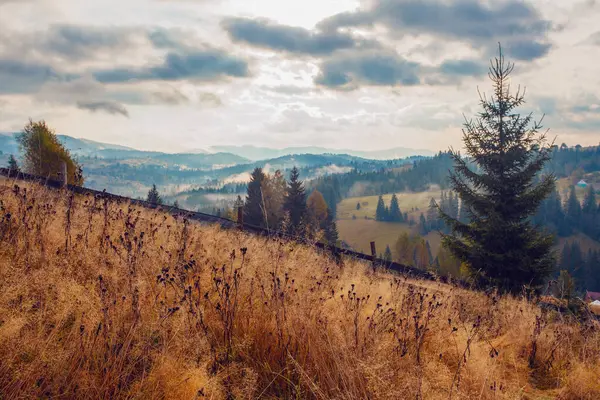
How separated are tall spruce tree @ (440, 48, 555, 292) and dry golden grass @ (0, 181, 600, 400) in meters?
10.4

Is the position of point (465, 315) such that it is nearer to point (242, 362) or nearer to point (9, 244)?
point (242, 362)

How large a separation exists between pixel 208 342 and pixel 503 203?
15939mm

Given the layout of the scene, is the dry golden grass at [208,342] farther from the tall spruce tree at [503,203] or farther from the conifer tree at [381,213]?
the conifer tree at [381,213]

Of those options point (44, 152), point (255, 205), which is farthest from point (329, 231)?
point (44, 152)

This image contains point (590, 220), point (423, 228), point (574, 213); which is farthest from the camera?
point (423, 228)

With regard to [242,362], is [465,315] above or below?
below

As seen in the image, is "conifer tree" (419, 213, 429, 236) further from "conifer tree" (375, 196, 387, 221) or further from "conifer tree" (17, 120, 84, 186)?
"conifer tree" (17, 120, 84, 186)

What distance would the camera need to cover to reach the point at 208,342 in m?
3.88

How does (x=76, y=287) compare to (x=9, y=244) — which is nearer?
(x=76, y=287)

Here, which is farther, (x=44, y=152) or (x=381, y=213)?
(x=381, y=213)

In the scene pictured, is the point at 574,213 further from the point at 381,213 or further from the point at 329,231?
the point at 329,231

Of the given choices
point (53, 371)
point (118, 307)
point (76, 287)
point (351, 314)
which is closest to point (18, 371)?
point (53, 371)

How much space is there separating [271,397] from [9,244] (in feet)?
13.4

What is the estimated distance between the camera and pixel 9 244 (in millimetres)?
5164
